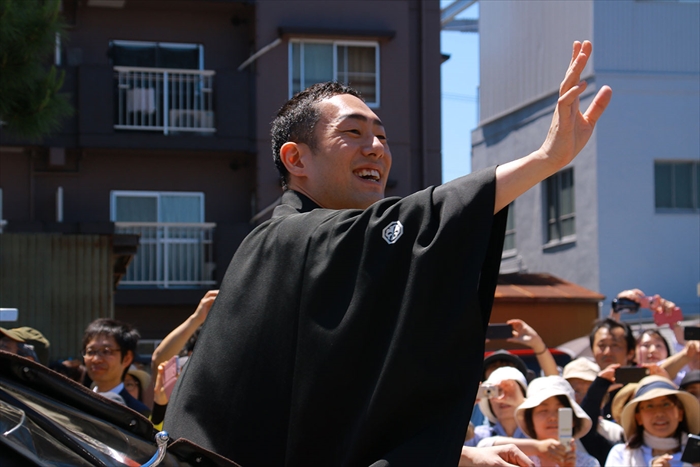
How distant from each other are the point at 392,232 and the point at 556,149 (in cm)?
41

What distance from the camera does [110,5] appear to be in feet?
51.8

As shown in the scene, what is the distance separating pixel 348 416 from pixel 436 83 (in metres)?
14.8

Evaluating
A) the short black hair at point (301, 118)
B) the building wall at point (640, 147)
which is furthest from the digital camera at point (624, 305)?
the building wall at point (640, 147)

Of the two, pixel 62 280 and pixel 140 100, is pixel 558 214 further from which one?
pixel 62 280

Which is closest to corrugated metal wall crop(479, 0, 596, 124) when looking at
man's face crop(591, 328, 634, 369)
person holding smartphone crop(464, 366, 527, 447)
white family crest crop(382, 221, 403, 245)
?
man's face crop(591, 328, 634, 369)

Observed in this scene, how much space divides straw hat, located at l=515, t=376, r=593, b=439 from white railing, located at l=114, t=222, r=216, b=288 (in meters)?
11.0

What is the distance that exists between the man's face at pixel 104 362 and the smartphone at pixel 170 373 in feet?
2.68

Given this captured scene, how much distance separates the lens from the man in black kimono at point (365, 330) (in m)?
2.30

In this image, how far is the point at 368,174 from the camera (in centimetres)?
289

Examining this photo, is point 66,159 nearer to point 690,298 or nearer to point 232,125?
point 232,125

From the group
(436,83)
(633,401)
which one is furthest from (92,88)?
(633,401)

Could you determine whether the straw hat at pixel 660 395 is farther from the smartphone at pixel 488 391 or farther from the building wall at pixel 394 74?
the building wall at pixel 394 74

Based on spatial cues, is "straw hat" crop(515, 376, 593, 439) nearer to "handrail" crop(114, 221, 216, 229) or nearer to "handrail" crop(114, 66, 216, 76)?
"handrail" crop(114, 221, 216, 229)

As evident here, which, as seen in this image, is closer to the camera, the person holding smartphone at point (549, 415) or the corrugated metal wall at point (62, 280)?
the person holding smartphone at point (549, 415)
